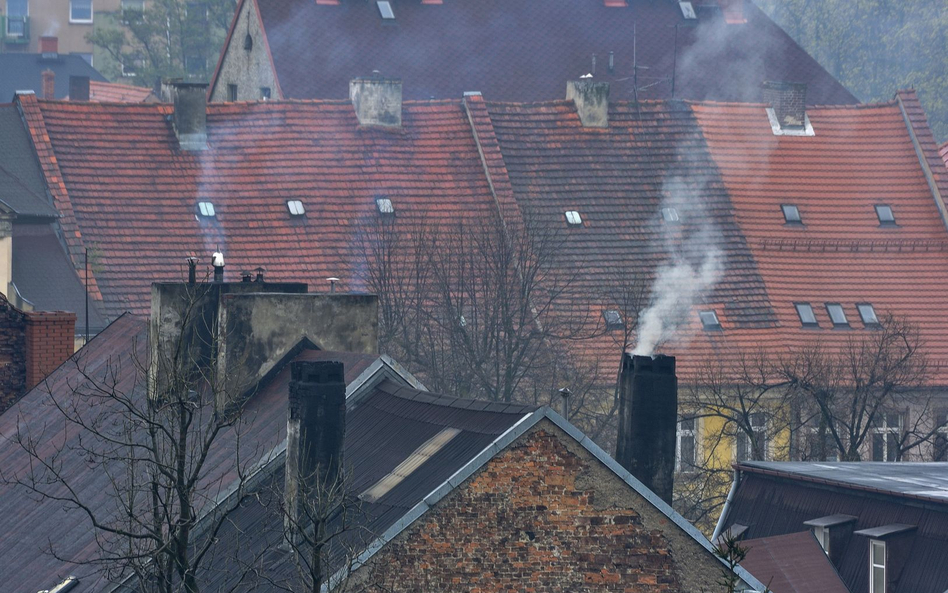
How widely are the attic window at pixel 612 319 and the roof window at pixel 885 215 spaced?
7.72 m

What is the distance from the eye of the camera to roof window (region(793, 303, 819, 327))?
43.5m

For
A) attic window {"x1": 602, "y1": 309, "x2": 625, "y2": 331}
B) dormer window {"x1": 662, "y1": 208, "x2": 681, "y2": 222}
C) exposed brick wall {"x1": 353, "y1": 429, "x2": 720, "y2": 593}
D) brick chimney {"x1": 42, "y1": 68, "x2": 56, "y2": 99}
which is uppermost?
brick chimney {"x1": 42, "y1": 68, "x2": 56, "y2": 99}

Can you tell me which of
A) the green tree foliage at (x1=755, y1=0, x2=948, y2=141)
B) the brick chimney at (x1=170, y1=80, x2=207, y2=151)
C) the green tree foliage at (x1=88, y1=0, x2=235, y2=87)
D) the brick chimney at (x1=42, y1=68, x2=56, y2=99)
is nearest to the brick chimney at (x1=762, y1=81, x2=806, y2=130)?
the brick chimney at (x1=170, y1=80, x2=207, y2=151)

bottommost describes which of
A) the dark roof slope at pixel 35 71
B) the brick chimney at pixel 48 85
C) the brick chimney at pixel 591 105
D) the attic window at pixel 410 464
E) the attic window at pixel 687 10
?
the attic window at pixel 410 464

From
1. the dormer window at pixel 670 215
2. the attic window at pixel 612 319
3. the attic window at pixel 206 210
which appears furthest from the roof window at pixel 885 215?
the attic window at pixel 206 210

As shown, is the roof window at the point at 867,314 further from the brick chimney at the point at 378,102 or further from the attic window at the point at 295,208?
the attic window at the point at 295,208

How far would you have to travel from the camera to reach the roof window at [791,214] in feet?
151

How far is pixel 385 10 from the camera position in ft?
173

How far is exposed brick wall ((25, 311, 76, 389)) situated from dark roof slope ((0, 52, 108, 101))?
52133 millimetres

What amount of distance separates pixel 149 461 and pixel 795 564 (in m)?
12.0

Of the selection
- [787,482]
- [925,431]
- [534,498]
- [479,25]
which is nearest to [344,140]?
[479,25]

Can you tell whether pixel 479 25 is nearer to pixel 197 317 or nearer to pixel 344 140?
pixel 344 140

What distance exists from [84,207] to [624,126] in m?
12.1

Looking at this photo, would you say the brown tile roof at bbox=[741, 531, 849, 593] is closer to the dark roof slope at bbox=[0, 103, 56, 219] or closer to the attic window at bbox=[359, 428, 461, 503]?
the attic window at bbox=[359, 428, 461, 503]
